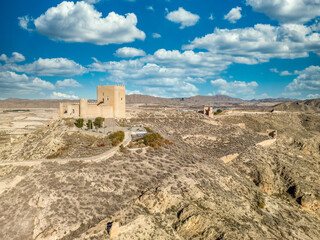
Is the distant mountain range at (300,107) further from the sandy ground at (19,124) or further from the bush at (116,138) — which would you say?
the bush at (116,138)

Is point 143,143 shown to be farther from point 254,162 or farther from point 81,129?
point 254,162

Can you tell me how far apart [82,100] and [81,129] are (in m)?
6.81

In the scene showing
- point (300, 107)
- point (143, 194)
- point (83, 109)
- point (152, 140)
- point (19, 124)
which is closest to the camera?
point (143, 194)

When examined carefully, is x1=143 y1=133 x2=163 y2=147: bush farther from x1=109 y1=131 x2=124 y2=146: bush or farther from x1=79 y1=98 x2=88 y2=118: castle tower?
x1=79 y1=98 x2=88 y2=118: castle tower

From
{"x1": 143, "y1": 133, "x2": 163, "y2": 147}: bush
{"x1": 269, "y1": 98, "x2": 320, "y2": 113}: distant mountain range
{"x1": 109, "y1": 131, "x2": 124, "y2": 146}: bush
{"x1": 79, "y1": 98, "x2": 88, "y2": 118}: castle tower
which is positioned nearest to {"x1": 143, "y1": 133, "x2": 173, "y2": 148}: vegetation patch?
{"x1": 143, "y1": 133, "x2": 163, "y2": 147}: bush

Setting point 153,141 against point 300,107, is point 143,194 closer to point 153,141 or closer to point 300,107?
point 153,141

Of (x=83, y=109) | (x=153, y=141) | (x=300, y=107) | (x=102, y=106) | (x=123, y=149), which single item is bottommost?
(x=123, y=149)

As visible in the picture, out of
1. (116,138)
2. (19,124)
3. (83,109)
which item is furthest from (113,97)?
(19,124)

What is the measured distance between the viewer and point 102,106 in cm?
3650

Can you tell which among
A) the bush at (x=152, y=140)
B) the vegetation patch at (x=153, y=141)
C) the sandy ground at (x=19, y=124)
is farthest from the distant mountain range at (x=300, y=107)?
the bush at (x=152, y=140)

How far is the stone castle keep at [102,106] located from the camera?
35.3 m

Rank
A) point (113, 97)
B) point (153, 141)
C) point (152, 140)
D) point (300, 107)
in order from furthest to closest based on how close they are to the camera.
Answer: point (300, 107) → point (113, 97) → point (152, 140) → point (153, 141)

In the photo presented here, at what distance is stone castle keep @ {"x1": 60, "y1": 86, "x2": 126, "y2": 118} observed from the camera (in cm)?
3531

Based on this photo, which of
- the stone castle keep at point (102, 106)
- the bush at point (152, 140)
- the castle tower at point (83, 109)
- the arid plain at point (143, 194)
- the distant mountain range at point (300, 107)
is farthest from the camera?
the distant mountain range at point (300, 107)
